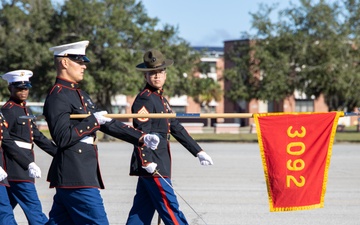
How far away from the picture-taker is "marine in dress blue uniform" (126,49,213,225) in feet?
22.4

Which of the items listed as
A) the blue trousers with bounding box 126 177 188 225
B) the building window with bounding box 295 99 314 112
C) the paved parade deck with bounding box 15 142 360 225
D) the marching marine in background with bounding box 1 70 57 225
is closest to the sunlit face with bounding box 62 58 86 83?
the blue trousers with bounding box 126 177 188 225

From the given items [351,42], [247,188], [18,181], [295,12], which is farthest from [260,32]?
[18,181]

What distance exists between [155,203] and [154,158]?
1.29 feet

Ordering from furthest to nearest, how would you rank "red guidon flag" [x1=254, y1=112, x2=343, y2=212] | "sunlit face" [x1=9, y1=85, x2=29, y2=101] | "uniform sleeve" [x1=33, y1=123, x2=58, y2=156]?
"sunlit face" [x1=9, y1=85, x2=29, y2=101] < "uniform sleeve" [x1=33, y1=123, x2=58, y2=156] < "red guidon flag" [x1=254, y1=112, x2=343, y2=212]

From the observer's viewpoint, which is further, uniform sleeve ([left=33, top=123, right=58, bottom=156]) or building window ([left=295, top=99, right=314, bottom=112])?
building window ([left=295, top=99, right=314, bottom=112])

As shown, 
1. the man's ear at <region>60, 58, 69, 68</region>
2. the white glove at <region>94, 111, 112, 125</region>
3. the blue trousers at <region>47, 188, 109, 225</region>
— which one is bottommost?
the blue trousers at <region>47, 188, 109, 225</region>

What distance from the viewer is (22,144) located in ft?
26.4

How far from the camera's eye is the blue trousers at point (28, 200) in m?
7.68

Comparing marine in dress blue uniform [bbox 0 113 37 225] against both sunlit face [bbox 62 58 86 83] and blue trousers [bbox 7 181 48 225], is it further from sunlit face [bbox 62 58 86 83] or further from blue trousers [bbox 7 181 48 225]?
sunlit face [bbox 62 58 86 83]

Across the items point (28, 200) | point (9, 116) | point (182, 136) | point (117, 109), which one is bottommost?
point (117, 109)

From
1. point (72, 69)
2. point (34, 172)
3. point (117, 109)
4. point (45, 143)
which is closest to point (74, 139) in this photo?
point (72, 69)

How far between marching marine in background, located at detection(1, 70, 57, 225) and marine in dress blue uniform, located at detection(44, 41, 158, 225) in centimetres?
170

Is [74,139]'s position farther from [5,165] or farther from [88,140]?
[5,165]

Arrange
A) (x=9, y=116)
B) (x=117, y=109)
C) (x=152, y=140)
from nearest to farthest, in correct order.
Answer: (x=152, y=140)
(x=9, y=116)
(x=117, y=109)
